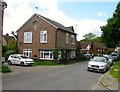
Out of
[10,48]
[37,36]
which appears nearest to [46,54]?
[37,36]

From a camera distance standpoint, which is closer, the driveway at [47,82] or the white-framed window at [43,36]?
the driveway at [47,82]

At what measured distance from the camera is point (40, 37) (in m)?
39.7

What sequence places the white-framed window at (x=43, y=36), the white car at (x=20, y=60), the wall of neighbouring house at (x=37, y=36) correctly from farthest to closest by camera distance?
the white-framed window at (x=43, y=36) → the wall of neighbouring house at (x=37, y=36) → the white car at (x=20, y=60)

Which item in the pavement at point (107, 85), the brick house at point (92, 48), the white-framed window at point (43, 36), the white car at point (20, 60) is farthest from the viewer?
the brick house at point (92, 48)

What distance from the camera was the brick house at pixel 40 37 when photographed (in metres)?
38.4

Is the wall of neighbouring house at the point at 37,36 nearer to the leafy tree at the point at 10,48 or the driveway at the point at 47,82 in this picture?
the leafy tree at the point at 10,48

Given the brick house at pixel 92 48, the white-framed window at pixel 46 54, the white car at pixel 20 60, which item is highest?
the brick house at pixel 92 48

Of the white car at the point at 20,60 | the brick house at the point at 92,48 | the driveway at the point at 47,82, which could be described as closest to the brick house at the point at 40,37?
the white car at the point at 20,60

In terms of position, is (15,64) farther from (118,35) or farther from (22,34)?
(118,35)

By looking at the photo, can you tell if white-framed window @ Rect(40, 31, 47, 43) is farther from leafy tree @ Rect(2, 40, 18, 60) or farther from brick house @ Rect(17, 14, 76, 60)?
leafy tree @ Rect(2, 40, 18, 60)

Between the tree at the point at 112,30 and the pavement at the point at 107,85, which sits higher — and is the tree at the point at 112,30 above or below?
above

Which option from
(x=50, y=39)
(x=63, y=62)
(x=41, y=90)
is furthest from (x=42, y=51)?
(x=41, y=90)

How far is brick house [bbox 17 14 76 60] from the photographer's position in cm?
3844

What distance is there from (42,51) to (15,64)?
8602 mm
